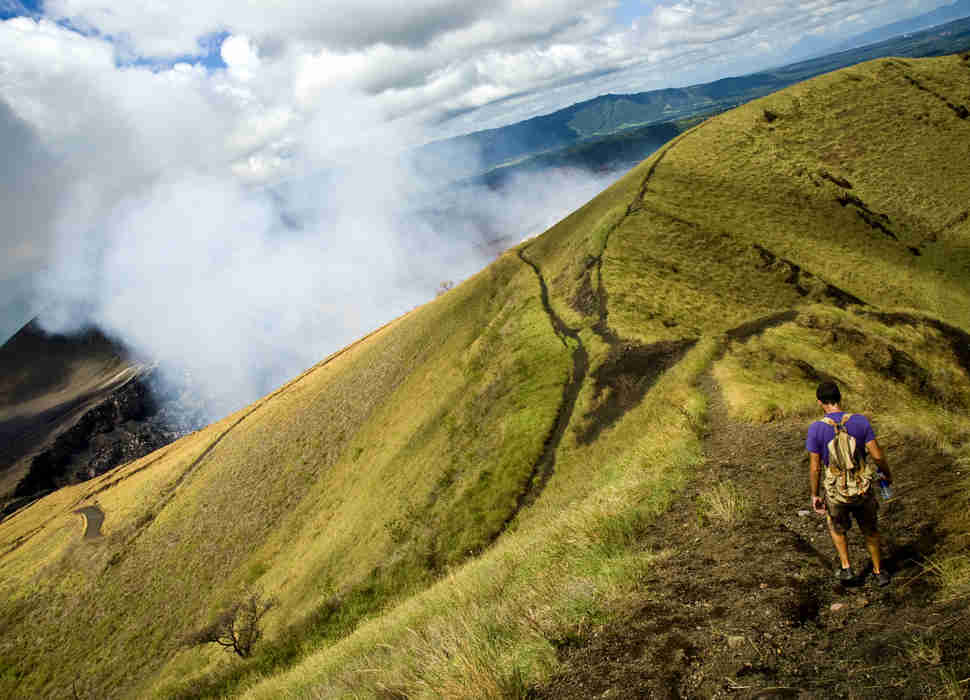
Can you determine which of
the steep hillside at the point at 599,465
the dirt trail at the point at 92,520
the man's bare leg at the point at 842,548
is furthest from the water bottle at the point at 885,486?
the dirt trail at the point at 92,520

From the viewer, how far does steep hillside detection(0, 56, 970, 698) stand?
7949 millimetres

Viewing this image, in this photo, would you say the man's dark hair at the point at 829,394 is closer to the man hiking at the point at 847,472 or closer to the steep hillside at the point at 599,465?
the man hiking at the point at 847,472

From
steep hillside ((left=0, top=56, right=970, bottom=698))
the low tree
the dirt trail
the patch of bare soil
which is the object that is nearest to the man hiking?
the patch of bare soil

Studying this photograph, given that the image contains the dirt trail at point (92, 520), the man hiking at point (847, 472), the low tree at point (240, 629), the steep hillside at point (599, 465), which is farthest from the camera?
the dirt trail at point (92, 520)

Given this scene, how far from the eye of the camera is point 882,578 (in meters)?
7.32

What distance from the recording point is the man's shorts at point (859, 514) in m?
7.62

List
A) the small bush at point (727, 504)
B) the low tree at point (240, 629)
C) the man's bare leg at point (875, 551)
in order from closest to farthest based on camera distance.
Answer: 1. the man's bare leg at point (875, 551)
2. the small bush at point (727, 504)
3. the low tree at point (240, 629)

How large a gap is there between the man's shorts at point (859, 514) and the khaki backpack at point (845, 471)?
82 millimetres

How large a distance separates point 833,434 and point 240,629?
131ft

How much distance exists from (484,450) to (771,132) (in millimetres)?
64444

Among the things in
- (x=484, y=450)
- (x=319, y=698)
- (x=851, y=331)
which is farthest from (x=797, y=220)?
(x=319, y=698)

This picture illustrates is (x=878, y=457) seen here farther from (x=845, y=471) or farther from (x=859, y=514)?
(x=859, y=514)

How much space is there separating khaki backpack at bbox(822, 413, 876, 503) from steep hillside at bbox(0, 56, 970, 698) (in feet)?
3.98

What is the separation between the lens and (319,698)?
9266 millimetres
